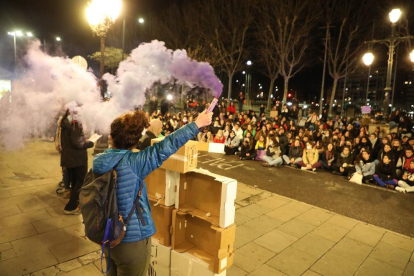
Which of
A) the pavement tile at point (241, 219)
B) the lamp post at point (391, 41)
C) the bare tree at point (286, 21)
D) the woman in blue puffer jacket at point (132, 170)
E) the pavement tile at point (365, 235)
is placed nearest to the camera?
the woman in blue puffer jacket at point (132, 170)

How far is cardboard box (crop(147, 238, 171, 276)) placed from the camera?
3.55 meters

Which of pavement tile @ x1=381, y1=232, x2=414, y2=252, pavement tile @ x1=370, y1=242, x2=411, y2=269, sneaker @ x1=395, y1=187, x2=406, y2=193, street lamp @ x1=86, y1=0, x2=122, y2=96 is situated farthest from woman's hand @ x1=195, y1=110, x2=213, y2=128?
sneaker @ x1=395, y1=187, x2=406, y2=193

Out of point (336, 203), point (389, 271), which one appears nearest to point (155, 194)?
point (389, 271)

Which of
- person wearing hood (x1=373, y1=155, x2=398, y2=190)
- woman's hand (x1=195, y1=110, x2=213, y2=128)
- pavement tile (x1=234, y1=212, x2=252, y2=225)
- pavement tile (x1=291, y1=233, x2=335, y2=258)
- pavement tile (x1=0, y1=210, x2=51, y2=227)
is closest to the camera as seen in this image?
woman's hand (x1=195, y1=110, x2=213, y2=128)

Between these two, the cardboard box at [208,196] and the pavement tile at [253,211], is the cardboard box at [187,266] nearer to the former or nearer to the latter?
the cardboard box at [208,196]

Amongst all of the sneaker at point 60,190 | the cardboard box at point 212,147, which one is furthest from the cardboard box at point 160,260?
the cardboard box at point 212,147

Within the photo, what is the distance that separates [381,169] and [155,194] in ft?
26.2

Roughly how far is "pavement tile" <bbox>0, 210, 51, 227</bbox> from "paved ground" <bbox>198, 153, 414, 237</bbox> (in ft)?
17.6

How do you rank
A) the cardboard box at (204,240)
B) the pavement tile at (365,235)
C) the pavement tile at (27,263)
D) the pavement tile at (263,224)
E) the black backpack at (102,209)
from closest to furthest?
1. the black backpack at (102,209)
2. the cardboard box at (204,240)
3. the pavement tile at (27,263)
4. the pavement tile at (365,235)
5. the pavement tile at (263,224)

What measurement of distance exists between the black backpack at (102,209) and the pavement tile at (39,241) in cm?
285

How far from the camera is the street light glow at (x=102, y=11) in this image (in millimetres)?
7684

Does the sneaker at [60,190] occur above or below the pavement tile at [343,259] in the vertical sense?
above

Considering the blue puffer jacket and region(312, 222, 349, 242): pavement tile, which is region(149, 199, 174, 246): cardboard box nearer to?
the blue puffer jacket

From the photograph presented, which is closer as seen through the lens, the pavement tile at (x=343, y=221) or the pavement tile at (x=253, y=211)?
the pavement tile at (x=343, y=221)
